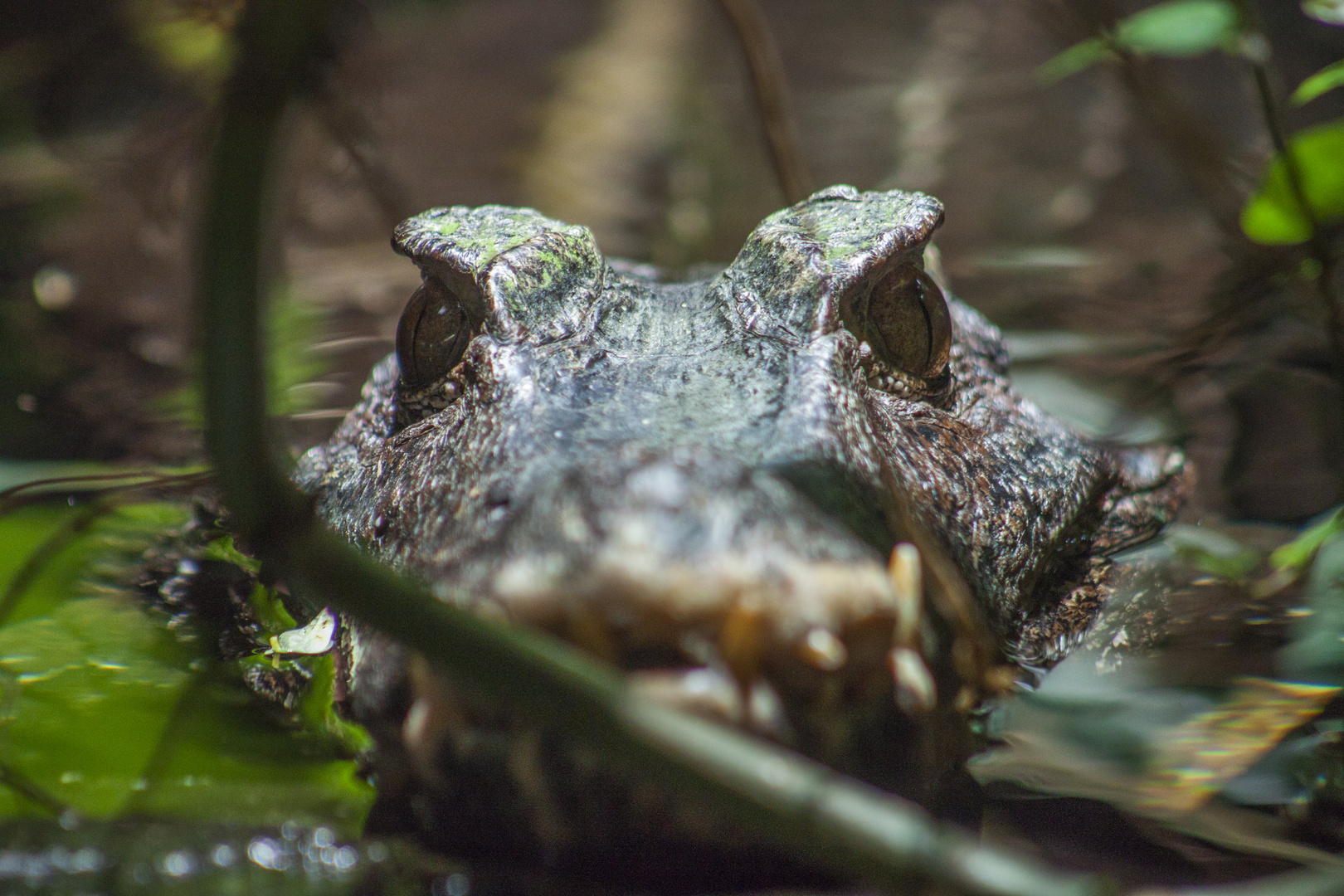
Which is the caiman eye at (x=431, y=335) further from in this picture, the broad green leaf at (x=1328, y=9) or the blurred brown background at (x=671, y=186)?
the broad green leaf at (x=1328, y=9)

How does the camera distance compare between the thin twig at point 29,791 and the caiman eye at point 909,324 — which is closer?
the thin twig at point 29,791

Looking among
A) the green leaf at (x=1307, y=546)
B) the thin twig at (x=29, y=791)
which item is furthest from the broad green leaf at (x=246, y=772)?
the green leaf at (x=1307, y=546)

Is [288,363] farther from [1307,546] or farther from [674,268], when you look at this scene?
[1307,546]

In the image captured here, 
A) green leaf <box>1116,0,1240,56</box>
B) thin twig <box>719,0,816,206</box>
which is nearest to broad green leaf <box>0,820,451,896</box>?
green leaf <box>1116,0,1240,56</box>

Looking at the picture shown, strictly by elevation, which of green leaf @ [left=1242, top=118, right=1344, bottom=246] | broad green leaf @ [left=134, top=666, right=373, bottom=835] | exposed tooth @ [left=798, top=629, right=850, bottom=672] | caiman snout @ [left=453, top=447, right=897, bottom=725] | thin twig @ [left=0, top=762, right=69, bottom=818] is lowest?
broad green leaf @ [left=134, top=666, right=373, bottom=835]

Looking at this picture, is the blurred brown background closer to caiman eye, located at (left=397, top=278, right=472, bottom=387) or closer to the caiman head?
the caiman head

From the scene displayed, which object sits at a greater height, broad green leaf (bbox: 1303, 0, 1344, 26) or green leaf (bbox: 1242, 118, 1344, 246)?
broad green leaf (bbox: 1303, 0, 1344, 26)

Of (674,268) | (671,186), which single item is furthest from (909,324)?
(671,186)
